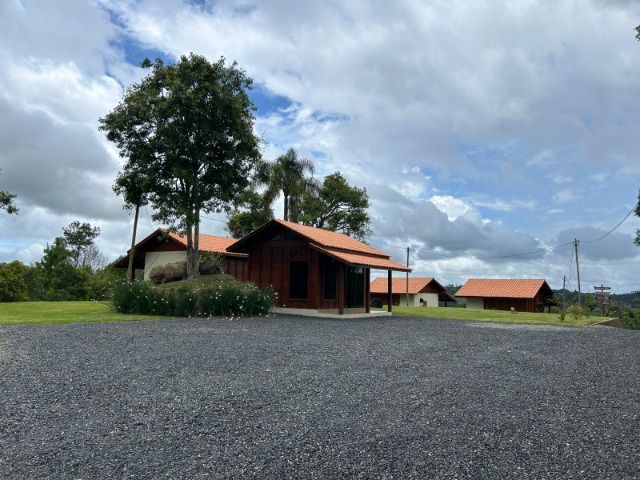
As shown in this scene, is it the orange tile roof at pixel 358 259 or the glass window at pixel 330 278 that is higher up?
the orange tile roof at pixel 358 259

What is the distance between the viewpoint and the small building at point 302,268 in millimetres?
19656

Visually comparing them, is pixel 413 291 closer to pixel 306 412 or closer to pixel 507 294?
pixel 507 294

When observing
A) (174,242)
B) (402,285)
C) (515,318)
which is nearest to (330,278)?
(515,318)

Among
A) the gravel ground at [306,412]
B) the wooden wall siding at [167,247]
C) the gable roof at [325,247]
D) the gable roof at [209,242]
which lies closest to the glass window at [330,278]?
the gable roof at [325,247]

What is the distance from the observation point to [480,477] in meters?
3.96

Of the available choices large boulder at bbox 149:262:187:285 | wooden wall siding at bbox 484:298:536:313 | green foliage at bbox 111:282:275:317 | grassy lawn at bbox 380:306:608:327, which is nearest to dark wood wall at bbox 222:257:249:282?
large boulder at bbox 149:262:187:285

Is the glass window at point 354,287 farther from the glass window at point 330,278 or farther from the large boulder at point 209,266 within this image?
the large boulder at point 209,266

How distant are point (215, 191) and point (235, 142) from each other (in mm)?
2551

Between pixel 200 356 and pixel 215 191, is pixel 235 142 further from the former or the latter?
pixel 200 356

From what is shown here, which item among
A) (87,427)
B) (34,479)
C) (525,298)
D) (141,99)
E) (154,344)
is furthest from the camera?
(525,298)

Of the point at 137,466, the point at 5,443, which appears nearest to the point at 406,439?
the point at 137,466

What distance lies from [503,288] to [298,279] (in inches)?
1318

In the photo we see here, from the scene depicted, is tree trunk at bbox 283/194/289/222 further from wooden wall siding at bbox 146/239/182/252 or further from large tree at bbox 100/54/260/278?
large tree at bbox 100/54/260/278

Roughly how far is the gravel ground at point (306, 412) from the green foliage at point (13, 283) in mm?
26597
